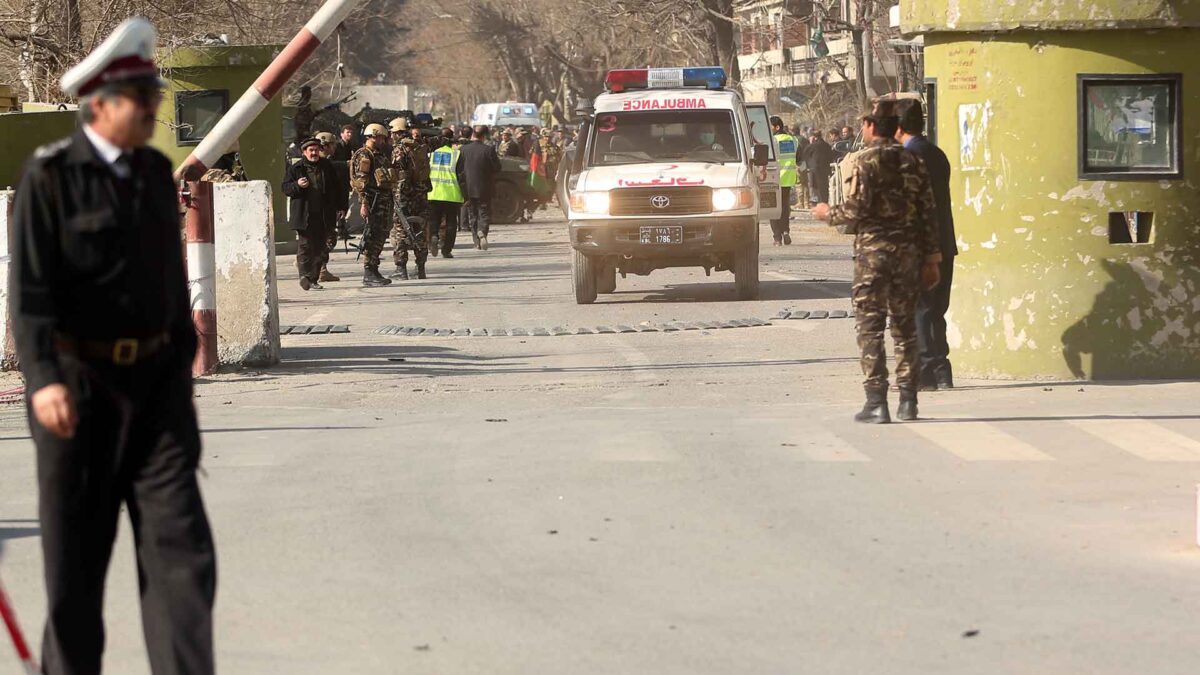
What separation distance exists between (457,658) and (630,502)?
2.63 meters

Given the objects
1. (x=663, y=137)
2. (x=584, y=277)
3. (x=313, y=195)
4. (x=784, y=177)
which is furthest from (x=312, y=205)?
(x=784, y=177)

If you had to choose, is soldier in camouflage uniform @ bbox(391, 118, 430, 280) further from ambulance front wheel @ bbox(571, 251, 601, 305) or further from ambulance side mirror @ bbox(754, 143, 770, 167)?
ambulance side mirror @ bbox(754, 143, 770, 167)

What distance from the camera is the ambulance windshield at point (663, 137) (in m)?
19.9

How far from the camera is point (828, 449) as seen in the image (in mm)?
9641

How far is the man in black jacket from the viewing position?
1184 cm

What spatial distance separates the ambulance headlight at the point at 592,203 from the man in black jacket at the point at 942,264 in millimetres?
7074

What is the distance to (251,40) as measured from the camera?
120 feet

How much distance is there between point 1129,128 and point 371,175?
460 inches

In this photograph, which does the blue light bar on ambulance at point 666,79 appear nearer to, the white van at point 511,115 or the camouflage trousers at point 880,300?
the camouflage trousers at point 880,300

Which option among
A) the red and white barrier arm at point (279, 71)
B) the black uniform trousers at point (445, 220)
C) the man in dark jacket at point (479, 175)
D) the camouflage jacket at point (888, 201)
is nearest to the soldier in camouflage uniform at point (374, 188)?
the black uniform trousers at point (445, 220)

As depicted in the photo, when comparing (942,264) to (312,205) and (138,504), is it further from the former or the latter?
(312,205)

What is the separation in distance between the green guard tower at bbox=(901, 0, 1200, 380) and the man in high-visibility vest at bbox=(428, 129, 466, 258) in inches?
615

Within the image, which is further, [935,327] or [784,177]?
[784,177]

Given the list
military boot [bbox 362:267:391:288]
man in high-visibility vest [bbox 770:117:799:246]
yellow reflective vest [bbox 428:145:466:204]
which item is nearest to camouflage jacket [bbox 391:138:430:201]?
military boot [bbox 362:267:391:288]
